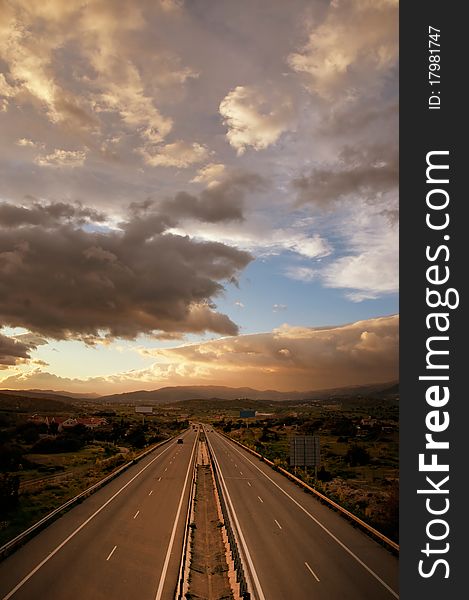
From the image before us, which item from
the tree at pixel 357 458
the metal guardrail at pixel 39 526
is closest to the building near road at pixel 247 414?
the tree at pixel 357 458

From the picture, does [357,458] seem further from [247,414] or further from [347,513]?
[247,414]

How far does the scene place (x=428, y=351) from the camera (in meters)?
17.3

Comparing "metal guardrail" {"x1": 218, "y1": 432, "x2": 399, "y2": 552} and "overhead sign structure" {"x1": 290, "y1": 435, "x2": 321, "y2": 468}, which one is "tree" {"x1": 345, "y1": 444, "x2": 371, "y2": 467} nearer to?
"metal guardrail" {"x1": 218, "y1": 432, "x2": 399, "y2": 552}

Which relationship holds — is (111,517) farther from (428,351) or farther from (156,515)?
(428,351)

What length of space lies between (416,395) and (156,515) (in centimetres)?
2554

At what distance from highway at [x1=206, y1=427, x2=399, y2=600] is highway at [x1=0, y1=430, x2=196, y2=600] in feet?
14.8

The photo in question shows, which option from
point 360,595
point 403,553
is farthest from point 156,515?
point 403,553

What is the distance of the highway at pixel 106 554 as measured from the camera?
1983 cm

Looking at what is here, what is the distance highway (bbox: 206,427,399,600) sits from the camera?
19.7 metres

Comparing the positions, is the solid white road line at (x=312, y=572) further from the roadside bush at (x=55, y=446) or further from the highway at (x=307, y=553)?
the roadside bush at (x=55, y=446)

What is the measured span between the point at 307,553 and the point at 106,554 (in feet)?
35.9

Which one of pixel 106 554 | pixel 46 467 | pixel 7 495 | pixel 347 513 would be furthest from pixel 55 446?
pixel 106 554

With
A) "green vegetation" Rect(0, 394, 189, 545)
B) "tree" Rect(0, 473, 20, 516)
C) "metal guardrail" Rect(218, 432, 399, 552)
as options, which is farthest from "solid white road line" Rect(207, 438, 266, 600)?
"tree" Rect(0, 473, 20, 516)

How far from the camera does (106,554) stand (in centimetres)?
2469
